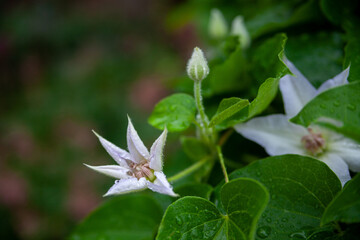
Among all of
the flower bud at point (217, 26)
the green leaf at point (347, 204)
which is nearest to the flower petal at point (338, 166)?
the green leaf at point (347, 204)

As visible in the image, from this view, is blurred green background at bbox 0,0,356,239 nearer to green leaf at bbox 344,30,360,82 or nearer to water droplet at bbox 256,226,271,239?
green leaf at bbox 344,30,360,82

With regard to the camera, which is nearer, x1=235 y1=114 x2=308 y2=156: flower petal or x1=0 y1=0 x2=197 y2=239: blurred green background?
x1=235 y1=114 x2=308 y2=156: flower petal

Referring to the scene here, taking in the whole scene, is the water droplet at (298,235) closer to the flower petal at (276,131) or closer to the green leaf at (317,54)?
the flower petal at (276,131)

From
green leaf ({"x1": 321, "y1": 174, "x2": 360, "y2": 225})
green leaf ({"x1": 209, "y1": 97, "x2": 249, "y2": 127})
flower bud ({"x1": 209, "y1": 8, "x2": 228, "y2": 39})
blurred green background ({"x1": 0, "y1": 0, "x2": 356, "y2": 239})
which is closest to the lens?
green leaf ({"x1": 321, "y1": 174, "x2": 360, "y2": 225})

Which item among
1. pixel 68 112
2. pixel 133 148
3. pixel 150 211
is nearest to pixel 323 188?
pixel 133 148

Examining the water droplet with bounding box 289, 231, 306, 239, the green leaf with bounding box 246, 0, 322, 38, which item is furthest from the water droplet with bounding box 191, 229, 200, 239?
the green leaf with bounding box 246, 0, 322, 38

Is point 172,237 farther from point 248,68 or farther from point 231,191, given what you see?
point 248,68

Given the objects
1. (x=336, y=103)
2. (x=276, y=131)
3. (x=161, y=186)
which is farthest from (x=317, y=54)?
(x=161, y=186)
